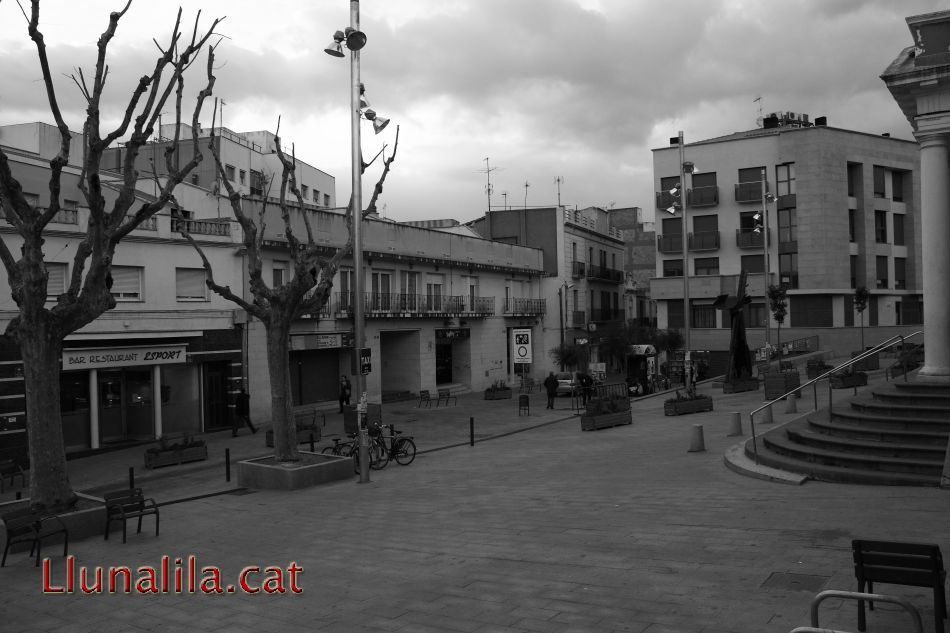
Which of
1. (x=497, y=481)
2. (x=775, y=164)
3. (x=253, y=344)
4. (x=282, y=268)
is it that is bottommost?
(x=497, y=481)

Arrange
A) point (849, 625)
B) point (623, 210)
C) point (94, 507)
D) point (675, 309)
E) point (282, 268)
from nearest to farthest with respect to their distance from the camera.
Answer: point (849, 625) → point (94, 507) → point (282, 268) → point (675, 309) → point (623, 210)

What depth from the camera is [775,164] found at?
47906 mm

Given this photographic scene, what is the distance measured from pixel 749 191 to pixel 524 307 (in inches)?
638

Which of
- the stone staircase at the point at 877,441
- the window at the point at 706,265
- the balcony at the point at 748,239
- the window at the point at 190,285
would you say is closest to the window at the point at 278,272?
the window at the point at 190,285

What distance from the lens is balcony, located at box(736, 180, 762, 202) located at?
47750mm

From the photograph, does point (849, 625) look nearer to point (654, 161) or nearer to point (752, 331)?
point (752, 331)

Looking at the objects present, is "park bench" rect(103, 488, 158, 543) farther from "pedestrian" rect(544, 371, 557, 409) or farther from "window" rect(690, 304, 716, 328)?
"window" rect(690, 304, 716, 328)

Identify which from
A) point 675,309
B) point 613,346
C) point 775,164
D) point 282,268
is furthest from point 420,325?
point 775,164

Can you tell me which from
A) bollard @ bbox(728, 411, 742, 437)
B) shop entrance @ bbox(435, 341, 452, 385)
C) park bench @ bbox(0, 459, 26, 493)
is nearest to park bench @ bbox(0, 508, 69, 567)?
park bench @ bbox(0, 459, 26, 493)

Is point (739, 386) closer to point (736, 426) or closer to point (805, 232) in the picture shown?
point (736, 426)

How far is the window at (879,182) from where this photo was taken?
48312 mm

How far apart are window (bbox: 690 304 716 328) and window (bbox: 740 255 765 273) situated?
3.47m

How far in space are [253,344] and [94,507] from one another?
1625 centimetres

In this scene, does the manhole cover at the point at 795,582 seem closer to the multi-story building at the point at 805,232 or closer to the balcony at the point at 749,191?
the multi-story building at the point at 805,232
